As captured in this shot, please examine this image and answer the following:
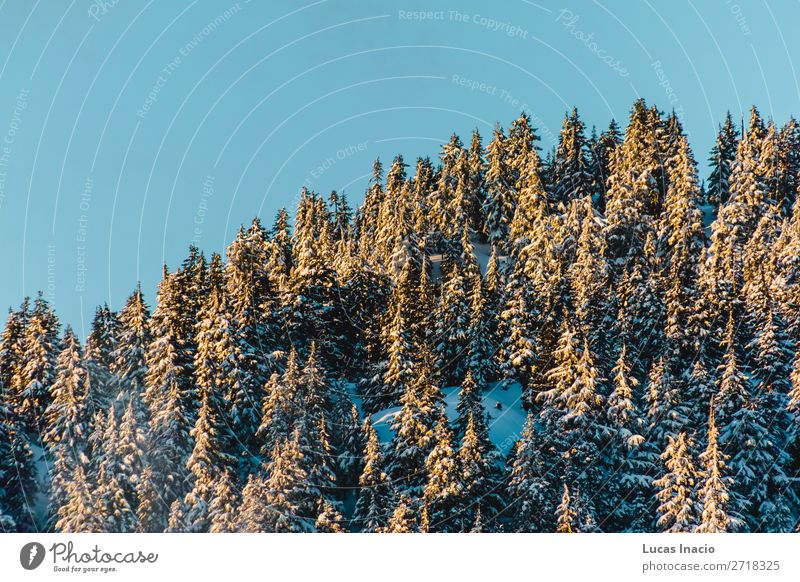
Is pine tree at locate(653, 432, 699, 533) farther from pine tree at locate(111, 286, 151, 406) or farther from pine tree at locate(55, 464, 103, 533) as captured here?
pine tree at locate(111, 286, 151, 406)

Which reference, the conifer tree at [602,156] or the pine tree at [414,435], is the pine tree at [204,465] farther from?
the conifer tree at [602,156]

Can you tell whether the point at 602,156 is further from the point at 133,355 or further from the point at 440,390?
the point at 133,355

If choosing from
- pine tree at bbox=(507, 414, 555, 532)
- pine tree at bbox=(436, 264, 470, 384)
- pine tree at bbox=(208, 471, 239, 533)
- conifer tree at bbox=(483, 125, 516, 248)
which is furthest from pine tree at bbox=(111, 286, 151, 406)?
conifer tree at bbox=(483, 125, 516, 248)

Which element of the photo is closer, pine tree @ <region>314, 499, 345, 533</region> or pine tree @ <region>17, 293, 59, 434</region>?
pine tree @ <region>314, 499, 345, 533</region>

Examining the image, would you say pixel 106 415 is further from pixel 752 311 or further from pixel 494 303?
pixel 752 311

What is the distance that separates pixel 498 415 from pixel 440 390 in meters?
5.56

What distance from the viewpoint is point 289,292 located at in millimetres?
89062

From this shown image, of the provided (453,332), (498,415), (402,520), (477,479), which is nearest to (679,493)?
(477,479)

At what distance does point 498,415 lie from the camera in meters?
77.4

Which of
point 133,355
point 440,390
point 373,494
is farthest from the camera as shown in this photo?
point 440,390

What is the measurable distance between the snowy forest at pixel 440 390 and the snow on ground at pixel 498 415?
0.22 m
